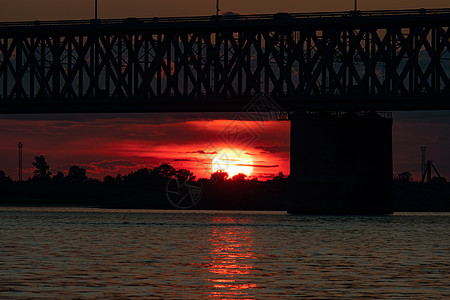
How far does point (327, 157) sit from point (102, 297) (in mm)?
96757

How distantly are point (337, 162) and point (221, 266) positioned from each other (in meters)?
83.6

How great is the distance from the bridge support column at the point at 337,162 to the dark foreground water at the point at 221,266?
48.8m

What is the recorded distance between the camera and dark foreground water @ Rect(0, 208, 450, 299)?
4028 cm

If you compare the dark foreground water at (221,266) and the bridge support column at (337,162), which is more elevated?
the bridge support column at (337,162)

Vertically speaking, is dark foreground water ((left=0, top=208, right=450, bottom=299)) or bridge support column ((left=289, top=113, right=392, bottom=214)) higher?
bridge support column ((left=289, top=113, right=392, bottom=214))

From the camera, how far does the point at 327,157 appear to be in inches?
5246

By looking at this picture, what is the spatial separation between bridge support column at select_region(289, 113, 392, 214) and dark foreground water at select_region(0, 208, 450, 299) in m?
48.8

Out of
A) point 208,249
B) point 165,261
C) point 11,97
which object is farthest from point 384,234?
point 11,97

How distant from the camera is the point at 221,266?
51.3 m

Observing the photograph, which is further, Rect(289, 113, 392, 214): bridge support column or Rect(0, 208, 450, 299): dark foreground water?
Rect(289, 113, 392, 214): bridge support column

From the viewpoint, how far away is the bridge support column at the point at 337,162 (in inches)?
5246

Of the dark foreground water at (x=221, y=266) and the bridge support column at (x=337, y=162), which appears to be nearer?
the dark foreground water at (x=221, y=266)

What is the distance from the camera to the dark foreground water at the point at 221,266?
40.3m

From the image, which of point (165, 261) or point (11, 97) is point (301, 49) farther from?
point (165, 261)
